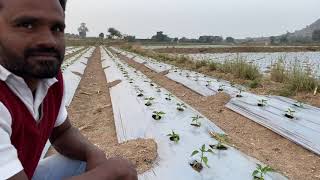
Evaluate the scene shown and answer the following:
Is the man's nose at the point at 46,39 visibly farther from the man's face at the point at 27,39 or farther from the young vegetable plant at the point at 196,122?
the young vegetable plant at the point at 196,122

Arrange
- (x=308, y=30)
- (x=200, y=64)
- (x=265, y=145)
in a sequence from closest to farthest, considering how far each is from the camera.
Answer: (x=265, y=145) → (x=200, y=64) → (x=308, y=30)

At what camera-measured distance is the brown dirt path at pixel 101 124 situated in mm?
3242

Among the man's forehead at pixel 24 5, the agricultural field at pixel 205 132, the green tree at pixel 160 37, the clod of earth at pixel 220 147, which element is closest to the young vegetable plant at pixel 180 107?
the agricultural field at pixel 205 132

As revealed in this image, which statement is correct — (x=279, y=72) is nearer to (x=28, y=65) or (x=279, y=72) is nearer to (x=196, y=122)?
(x=196, y=122)

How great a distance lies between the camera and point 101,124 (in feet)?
16.8

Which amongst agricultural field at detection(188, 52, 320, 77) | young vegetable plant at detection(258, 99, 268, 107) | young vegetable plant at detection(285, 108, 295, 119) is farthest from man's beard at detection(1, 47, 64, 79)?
agricultural field at detection(188, 52, 320, 77)

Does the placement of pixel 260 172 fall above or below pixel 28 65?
below

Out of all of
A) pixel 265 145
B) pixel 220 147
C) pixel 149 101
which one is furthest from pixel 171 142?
pixel 149 101

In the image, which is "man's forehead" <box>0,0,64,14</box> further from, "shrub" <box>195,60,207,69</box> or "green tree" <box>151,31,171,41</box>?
"green tree" <box>151,31,171,41</box>

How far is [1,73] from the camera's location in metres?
1.35

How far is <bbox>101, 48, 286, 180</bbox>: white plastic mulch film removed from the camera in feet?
9.57

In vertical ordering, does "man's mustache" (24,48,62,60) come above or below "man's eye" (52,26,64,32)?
below

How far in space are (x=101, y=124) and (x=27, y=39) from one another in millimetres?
3779

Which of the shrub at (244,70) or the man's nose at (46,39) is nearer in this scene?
the man's nose at (46,39)
